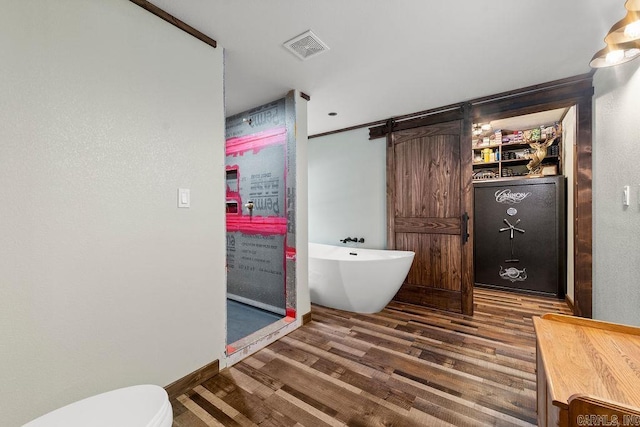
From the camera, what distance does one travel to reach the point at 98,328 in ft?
4.20

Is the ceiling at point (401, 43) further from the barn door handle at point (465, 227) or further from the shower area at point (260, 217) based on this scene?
the barn door handle at point (465, 227)

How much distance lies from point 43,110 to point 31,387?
114 centimetres

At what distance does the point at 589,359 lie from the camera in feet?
2.65

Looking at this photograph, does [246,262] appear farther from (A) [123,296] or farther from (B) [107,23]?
(B) [107,23]

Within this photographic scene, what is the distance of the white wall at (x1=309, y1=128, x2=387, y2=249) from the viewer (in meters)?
3.36

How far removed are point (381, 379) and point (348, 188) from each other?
2.35 meters

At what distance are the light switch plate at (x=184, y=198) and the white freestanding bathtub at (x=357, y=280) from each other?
5.02 feet

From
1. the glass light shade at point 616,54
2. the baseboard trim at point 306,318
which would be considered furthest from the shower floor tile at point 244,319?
the glass light shade at point 616,54

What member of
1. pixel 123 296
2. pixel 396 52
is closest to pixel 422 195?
pixel 396 52

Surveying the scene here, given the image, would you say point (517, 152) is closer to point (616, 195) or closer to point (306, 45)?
point (616, 195)

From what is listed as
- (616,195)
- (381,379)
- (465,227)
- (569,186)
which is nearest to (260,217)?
(381,379)

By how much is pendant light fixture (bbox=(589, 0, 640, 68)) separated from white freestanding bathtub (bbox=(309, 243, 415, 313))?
6.09 ft

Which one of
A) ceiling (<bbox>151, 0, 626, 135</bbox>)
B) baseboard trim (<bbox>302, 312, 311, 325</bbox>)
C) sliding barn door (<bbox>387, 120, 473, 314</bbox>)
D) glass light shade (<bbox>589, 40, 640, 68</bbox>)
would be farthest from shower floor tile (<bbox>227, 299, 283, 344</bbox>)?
glass light shade (<bbox>589, 40, 640, 68</bbox>)

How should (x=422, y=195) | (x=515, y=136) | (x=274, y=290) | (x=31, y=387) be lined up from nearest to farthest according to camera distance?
(x=31, y=387), (x=274, y=290), (x=422, y=195), (x=515, y=136)
